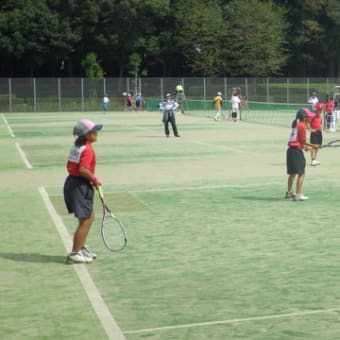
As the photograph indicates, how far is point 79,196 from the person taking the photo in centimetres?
881

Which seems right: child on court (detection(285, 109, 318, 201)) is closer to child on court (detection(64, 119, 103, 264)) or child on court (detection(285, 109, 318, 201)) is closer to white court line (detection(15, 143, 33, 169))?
child on court (detection(64, 119, 103, 264))

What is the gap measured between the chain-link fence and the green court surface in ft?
145

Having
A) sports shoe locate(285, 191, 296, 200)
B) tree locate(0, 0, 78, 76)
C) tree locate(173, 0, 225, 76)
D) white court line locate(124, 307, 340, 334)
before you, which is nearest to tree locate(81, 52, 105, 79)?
tree locate(0, 0, 78, 76)

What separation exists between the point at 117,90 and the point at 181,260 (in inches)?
2222

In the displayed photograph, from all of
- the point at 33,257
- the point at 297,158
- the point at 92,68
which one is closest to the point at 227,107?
the point at 92,68

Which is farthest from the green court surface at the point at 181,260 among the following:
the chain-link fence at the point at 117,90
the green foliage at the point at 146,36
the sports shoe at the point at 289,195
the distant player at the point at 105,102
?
the green foliage at the point at 146,36

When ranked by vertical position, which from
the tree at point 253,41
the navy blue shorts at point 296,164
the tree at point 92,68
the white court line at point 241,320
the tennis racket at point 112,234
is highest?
the tree at point 253,41

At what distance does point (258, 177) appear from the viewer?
55.8 feet

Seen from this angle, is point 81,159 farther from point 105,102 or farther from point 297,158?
point 105,102

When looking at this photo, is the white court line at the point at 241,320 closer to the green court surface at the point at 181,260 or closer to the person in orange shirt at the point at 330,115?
the green court surface at the point at 181,260

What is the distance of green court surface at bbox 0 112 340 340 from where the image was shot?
6.69 meters

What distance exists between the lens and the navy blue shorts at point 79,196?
880 centimetres

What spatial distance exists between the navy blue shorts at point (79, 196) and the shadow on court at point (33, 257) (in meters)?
0.72

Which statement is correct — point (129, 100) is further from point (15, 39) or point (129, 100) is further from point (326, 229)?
point (326, 229)
